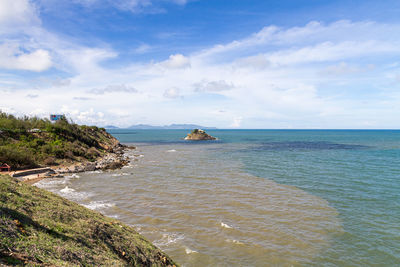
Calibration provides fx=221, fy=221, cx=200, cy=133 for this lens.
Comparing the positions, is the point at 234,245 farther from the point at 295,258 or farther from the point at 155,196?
the point at 155,196

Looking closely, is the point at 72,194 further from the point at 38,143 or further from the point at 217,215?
the point at 38,143

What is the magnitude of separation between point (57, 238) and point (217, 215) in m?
13.2

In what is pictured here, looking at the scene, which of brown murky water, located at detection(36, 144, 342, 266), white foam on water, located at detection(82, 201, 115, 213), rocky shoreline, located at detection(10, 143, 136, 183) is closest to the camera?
brown murky water, located at detection(36, 144, 342, 266)

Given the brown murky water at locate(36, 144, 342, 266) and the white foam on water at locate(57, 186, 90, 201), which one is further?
the white foam on water at locate(57, 186, 90, 201)

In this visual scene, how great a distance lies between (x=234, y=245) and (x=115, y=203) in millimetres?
12526

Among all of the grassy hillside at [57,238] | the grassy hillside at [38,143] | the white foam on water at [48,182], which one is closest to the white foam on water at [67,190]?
the white foam on water at [48,182]

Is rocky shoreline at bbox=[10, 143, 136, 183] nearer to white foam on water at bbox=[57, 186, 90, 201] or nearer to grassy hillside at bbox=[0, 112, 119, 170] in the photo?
grassy hillside at bbox=[0, 112, 119, 170]

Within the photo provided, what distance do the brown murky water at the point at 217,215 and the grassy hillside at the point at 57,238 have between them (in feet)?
14.1

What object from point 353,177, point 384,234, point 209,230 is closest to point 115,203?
point 209,230

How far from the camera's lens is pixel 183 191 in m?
25.3

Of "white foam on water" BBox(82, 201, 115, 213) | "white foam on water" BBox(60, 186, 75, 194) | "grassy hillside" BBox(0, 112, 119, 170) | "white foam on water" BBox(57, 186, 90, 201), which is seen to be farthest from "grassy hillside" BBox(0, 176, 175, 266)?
"grassy hillside" BBox(0, 112, 119, 170)

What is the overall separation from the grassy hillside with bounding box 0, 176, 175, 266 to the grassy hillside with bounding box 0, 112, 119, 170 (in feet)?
87.3

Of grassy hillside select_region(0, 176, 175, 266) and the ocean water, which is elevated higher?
grassy hillside select_region(0, 176, 175, 266)

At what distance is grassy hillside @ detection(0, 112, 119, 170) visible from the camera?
31106 millimetres
